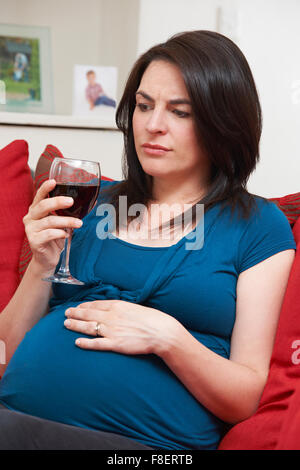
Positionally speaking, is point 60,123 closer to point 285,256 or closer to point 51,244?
point 51,244

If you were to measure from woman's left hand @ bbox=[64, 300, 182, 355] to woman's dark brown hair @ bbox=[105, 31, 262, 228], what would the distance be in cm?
34

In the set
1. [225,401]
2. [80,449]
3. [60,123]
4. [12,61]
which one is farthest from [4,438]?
[12,61]

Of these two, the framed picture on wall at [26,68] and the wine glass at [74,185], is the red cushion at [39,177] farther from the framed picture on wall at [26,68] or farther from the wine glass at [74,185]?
the framed picture on wall at [26,68]

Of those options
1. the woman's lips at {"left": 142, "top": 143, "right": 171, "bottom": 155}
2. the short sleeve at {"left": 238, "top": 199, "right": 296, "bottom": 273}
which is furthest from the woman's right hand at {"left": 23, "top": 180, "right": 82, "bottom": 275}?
the short sleeve at {"left": 238, "top": 199, "right": 296, "bottom": 273}

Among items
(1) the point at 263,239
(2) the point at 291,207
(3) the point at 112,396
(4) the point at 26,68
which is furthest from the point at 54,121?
(3) the point at 112,396

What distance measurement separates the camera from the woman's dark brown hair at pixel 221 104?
1.23 m

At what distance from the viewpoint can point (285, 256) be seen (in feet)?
3.85

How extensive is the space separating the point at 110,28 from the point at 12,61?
1.77 ft

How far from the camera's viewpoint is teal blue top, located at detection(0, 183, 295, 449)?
1.04 m

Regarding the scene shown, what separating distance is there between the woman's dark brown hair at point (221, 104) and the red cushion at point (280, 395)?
0.25 metres

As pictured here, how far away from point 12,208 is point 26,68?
1.50 m

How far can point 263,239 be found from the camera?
1189 millimetres

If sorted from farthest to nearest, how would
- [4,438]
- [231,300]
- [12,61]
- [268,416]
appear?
[12,61] → [231,300] → [268,416] → [4,438]

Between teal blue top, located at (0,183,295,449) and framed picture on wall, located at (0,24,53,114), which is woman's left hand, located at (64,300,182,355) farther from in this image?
framed picture on wall, located at (0,24,53,114)
